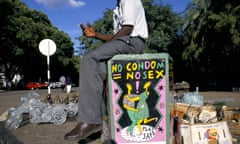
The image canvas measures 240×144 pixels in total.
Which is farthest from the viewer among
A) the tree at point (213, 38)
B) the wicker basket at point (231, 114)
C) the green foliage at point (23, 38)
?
the green foliage at point (23, 38)

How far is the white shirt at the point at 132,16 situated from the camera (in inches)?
104

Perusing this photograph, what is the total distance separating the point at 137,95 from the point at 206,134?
4.68 feet

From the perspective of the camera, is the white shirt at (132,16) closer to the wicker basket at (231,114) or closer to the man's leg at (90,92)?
the man's leg at (90,92)

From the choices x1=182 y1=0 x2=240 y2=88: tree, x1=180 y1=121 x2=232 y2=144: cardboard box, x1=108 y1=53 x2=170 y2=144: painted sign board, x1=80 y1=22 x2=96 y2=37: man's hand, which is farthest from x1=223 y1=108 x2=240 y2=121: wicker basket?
x1=182 y1=0 x2=240 y2=88: tree

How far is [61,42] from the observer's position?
191ft

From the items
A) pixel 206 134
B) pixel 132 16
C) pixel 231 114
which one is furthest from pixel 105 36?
pixel 231 114

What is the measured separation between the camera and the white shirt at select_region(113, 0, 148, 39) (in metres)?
2.65

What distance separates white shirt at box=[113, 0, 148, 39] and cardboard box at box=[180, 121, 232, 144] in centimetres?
142

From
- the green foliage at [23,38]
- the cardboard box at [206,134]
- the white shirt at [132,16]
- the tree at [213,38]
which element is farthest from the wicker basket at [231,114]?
the green foliage at [23,38]

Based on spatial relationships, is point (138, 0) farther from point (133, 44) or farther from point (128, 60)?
point (128, 60)

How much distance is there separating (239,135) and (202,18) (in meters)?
24.0

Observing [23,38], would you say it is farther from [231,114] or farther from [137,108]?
[137,108]

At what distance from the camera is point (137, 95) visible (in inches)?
103

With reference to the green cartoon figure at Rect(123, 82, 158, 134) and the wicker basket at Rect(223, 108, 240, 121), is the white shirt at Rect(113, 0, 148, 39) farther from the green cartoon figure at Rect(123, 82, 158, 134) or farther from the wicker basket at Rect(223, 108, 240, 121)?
the wicker basket at Rect(223, 108, 240, 121)
